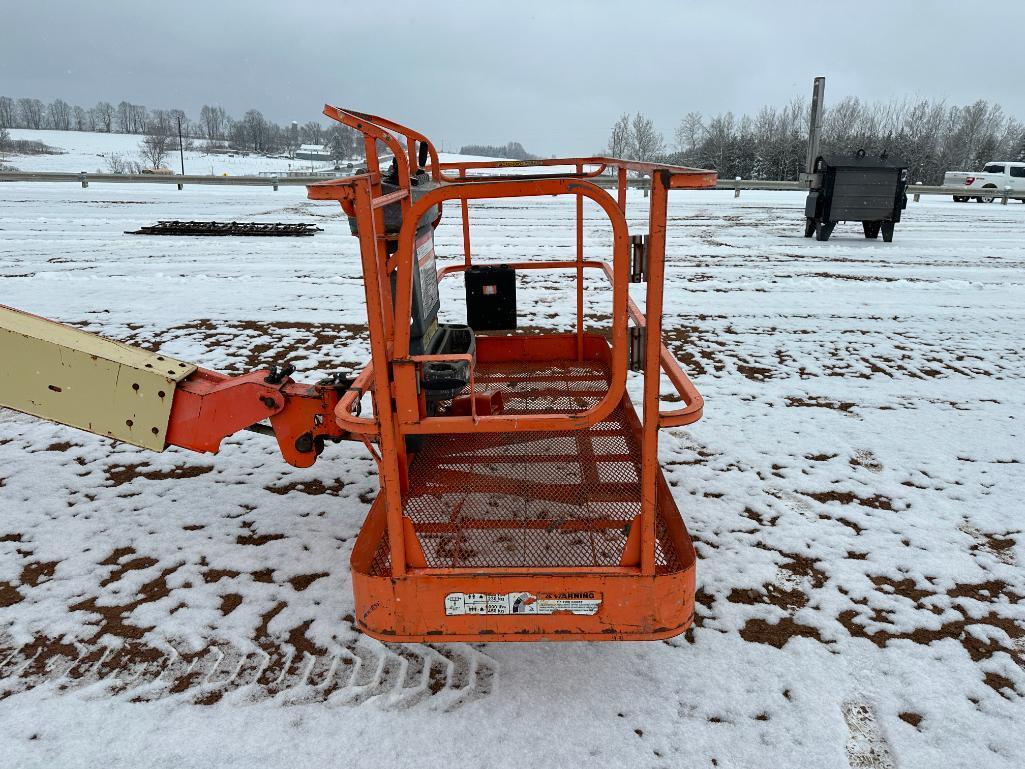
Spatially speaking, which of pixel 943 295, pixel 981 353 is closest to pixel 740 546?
pixel 981 353

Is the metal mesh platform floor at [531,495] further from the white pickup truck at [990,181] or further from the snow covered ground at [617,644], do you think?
the white pickup truck at [990,181]

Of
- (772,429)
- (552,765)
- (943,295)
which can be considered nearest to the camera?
(552,765)

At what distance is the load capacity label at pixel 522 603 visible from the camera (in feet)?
7.91

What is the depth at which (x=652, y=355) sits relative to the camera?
87.2 inches

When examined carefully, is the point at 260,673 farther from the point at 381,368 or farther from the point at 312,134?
the point at 312,134

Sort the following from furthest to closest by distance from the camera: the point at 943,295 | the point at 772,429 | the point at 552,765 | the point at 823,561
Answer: the point at 943,295 → the point at 772,429 → the point at 823,561 → the point at 552,765

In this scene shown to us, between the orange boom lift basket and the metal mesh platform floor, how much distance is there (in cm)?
1

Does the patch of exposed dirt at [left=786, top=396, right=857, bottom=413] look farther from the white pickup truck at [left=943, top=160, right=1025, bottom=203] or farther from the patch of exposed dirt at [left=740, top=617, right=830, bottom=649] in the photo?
the white pickup truck at [left=943, top=160, right=1025, bottom=203]

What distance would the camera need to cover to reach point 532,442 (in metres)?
3.94

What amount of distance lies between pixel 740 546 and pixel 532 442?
126 centimetres

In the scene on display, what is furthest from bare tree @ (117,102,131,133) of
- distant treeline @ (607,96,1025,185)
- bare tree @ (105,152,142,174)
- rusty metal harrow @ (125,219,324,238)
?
rusty metal harrow @ (125,219,324,238)

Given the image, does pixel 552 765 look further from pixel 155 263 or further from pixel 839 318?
pixel 155 263

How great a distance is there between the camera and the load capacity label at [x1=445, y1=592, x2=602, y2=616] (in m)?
2.41

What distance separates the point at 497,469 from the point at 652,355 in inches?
60.3
